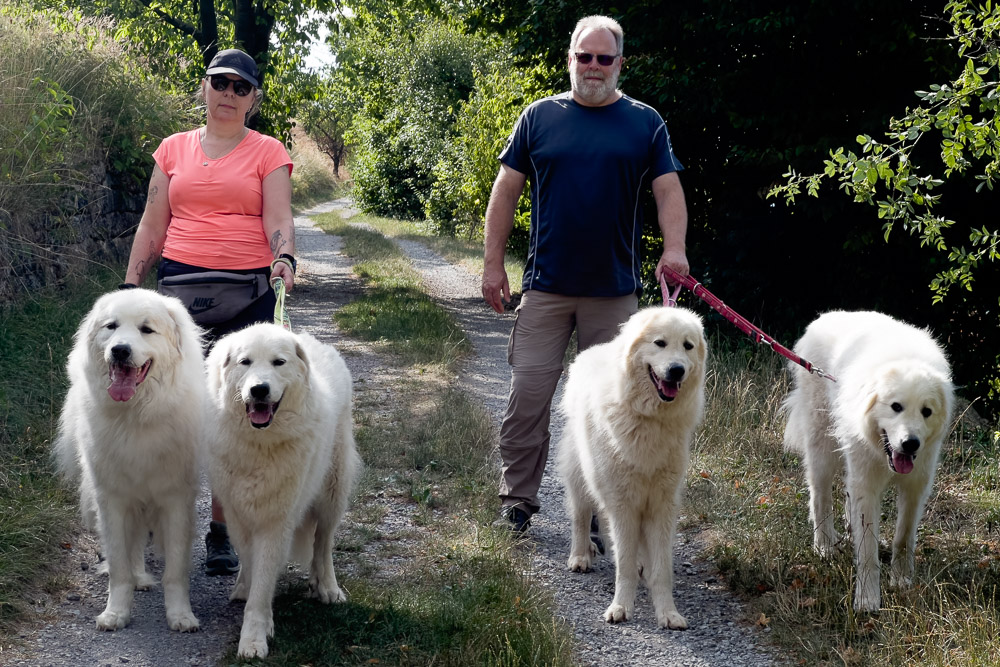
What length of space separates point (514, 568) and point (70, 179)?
A: 244 inches

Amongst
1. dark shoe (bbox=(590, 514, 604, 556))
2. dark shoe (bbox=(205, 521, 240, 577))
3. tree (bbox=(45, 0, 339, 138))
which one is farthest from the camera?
tree (bbox=(45, 0, 339, 138))

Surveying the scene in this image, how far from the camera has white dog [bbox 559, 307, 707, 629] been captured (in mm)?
3982

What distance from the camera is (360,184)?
35531 millimetres

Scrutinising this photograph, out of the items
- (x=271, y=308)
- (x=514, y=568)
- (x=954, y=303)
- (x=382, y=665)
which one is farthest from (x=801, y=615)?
(x=954, y=303)

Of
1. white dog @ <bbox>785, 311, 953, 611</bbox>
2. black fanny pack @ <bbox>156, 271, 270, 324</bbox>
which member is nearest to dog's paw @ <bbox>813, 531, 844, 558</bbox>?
white dog @ <bbox>785, 311, 953, 611</bbox>

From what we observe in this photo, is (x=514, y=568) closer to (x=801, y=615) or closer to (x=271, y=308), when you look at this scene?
(x=801, y=615)

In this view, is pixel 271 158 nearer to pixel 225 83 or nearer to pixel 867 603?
pixel 225 83

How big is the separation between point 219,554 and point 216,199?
1758 mm

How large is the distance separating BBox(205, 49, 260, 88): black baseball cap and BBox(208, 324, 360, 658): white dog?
1.26 meters

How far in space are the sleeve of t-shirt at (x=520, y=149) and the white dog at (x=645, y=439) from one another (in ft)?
3.67

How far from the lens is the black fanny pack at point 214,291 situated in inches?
172

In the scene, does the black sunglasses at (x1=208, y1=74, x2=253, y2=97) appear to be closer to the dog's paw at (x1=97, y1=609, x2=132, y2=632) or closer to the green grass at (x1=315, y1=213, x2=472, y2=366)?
the dog's paw at (x1=97, y1=609, x2=132, y2=632)

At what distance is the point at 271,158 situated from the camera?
4.39 metres

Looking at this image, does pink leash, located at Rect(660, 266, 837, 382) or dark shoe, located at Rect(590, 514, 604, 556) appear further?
dark shoe, located at Rect(590, 514, 604, 556)
